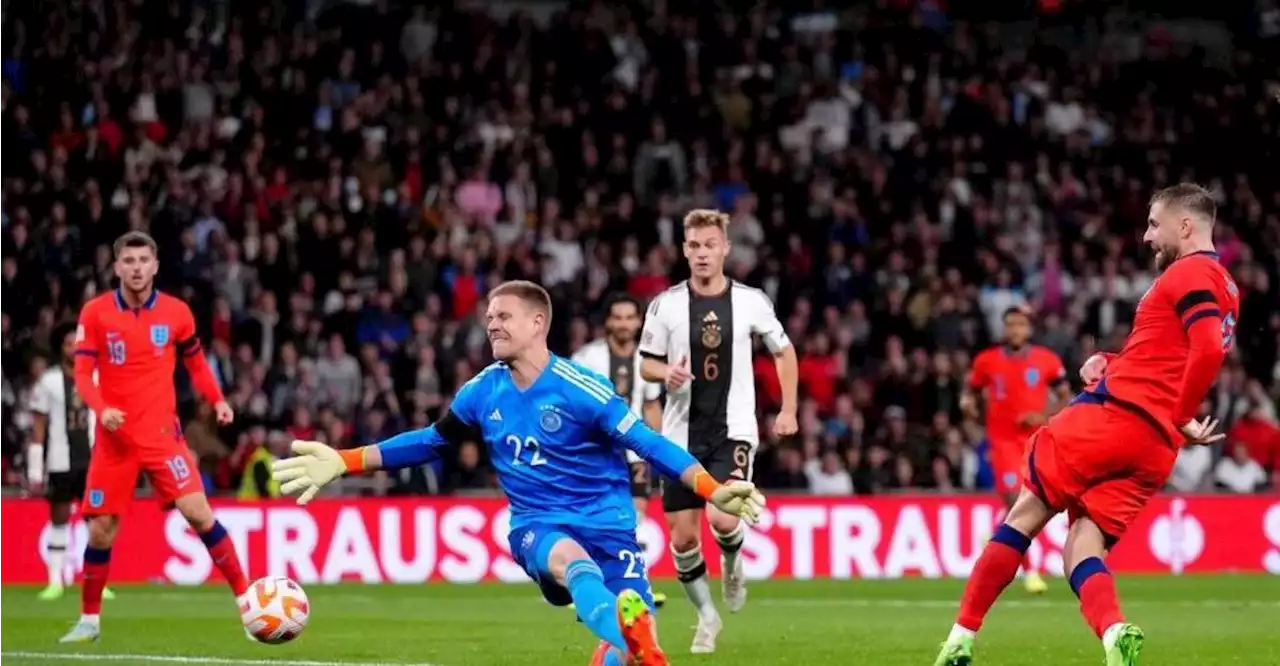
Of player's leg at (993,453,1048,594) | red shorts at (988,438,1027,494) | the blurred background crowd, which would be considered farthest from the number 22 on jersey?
the blurred background crowd

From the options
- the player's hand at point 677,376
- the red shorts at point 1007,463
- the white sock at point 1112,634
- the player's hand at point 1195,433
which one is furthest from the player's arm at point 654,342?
the red shorts at point 1007,463

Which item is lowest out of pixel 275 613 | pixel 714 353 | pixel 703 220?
pixel 275 613

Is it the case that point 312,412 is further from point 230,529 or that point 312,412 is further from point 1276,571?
point 1276,571

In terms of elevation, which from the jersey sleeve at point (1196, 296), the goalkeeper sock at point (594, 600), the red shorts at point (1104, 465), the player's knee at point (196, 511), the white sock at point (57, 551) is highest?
the jersey sleeve at point (1196, 296)

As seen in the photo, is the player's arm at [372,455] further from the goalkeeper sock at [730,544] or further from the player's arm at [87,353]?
the player's arm at [87,353]

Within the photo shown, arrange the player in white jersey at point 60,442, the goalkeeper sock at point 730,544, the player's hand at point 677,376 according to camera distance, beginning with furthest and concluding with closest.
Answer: the player in white jersey at point 60,442
the goalkeeper sock at point 730,544
the player's hand at point 677,376

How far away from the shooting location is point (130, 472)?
13453 mm

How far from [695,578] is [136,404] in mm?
3740

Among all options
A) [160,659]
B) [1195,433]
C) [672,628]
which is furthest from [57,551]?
[1195,433]

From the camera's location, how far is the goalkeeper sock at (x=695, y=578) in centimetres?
1223

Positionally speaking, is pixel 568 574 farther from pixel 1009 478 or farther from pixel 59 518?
pixel 59 518

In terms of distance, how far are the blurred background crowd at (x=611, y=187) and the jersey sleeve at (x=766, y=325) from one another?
31.5ft

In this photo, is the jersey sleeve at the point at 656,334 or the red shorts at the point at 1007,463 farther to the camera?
the red shorts at the point at 1007,463

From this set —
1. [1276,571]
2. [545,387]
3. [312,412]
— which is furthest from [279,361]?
[545,387]
